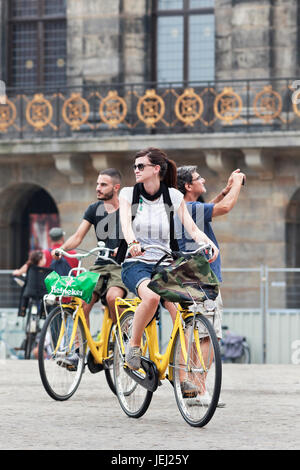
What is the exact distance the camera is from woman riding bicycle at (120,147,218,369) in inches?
297

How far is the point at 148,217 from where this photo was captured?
303 inches

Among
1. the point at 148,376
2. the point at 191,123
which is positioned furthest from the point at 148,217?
the point at 191,123

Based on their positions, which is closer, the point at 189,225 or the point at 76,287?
the point at 189,225

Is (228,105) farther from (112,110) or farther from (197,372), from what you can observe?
(197,372)

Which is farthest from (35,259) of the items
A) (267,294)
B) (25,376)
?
(25,376)

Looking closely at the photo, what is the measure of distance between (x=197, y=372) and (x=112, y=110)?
14.0 metres

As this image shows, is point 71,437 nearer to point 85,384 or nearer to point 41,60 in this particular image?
point 85,384

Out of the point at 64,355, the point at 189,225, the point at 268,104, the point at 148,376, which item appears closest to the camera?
the point at 148,376

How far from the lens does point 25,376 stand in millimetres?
11398

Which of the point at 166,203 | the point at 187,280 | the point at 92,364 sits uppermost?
the point at 166,203

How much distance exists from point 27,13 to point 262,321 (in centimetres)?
900

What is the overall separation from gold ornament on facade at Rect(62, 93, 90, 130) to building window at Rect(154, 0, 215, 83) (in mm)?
1765

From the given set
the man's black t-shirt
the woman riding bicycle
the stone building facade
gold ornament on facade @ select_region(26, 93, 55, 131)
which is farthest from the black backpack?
gold ornament on facade @ select_region(26, 93, 55, 131)

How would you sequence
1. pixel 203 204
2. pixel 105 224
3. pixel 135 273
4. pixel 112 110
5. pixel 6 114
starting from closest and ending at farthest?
pixel 135 273, pixel 203 204, pixel 105 224, pixel 112 110, pixel 6 114
